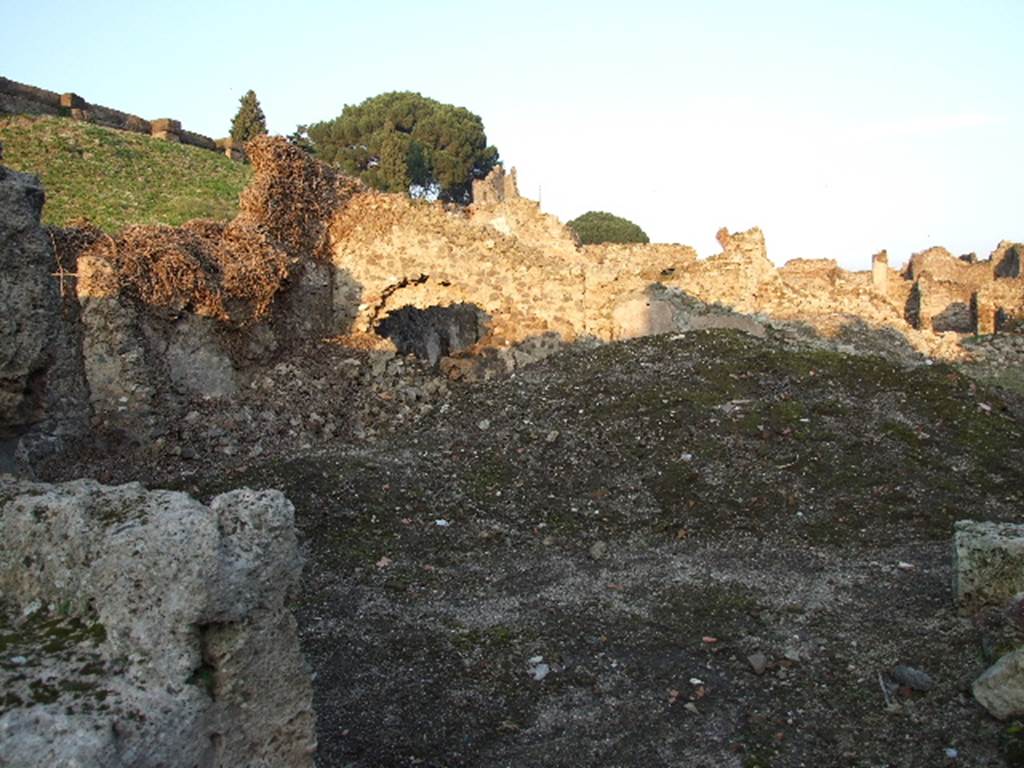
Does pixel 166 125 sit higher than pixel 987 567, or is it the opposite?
pixel 166 125

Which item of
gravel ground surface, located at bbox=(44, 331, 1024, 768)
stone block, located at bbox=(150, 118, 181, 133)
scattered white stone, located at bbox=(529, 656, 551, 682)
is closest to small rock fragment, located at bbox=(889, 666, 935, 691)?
gravel ground surface, located at bbox=(44, 331, 1024, 768)

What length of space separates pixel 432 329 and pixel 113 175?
32.8ft

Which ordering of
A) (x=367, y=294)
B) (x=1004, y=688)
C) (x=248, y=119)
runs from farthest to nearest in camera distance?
1. (x=248, y=119)
2. (x=367, y=294)
3. (x=1004, y=688)

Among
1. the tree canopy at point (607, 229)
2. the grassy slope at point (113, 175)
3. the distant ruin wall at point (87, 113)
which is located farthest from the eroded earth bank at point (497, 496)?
the tree canopy at point (607, 229)

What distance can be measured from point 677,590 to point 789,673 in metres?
1.45

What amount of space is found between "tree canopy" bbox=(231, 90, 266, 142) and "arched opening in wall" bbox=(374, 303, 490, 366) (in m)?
21.6

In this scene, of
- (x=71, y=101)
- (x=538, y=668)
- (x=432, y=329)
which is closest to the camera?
(x=538, y=668)

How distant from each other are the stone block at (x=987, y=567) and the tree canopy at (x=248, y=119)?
3502cm

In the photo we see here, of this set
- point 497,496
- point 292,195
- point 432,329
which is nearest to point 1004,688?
→ point 497,496

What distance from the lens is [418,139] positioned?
44750 mm

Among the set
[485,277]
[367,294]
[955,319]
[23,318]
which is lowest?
[955,319]

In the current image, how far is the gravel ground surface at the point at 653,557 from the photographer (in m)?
4.74

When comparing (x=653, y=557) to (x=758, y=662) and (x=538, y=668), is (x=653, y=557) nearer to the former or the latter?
(x=758, y=662)

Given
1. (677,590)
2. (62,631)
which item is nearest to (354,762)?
(62,631)
